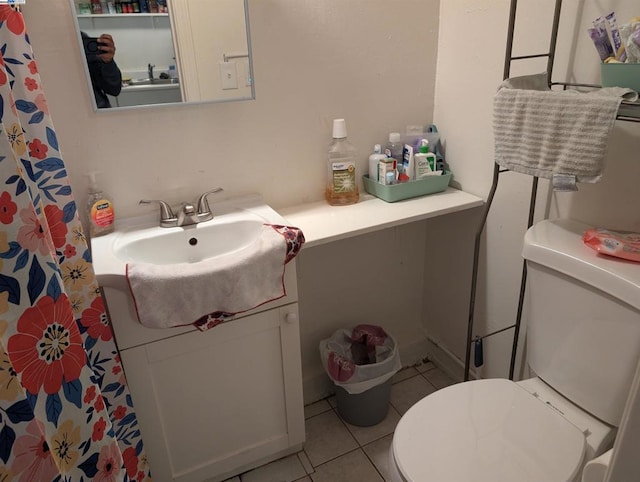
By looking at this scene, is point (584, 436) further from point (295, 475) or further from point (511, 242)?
point (295, 475)

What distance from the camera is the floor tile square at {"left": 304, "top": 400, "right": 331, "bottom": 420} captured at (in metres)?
1.82

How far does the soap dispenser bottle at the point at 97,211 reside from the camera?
4.22 ft

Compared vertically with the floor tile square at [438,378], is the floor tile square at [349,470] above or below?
below

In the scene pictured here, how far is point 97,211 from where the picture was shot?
1283 millimetres

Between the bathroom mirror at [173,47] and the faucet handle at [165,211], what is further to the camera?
the faucet handle at [165,211]

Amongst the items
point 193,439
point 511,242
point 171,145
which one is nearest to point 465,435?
point 511,242

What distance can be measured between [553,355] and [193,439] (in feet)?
3.46

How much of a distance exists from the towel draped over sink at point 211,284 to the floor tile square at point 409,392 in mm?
919

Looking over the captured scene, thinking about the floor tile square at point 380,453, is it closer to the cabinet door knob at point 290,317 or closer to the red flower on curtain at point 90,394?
the cabinet door knob at point 290,317

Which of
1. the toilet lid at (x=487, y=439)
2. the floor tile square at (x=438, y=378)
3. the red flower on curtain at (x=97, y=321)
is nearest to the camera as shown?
the toilet lid at (x=487, y=439)

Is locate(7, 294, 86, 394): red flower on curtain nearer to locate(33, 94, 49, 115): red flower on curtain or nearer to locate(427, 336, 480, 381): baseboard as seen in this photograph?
locate(33, 94, 49, 115): red flower on curtain

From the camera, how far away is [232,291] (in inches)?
44.9

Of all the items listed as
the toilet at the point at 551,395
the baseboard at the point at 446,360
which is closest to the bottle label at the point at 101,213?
the toilet at the point at 551,395

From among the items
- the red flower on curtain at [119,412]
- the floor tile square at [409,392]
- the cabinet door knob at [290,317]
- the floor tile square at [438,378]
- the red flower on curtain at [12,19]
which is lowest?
the floor tile square at [409,392]
